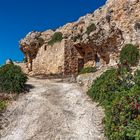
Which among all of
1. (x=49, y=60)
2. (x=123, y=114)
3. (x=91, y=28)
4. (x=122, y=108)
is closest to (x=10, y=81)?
(x=122, y=108)

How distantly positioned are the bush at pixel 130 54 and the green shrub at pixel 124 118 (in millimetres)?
13531

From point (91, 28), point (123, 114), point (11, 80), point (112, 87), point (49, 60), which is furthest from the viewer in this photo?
point (49, 60)

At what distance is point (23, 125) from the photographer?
15.2 metres

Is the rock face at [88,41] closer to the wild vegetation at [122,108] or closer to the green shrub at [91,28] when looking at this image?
the green shrub at [91,28]

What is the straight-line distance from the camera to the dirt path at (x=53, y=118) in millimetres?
14020

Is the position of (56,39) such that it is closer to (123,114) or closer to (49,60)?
(49,60)

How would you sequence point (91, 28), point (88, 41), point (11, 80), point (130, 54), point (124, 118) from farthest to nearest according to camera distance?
point (91, 28), point (88, 41), point (130, 54), point (11, 80), point (124, 118)

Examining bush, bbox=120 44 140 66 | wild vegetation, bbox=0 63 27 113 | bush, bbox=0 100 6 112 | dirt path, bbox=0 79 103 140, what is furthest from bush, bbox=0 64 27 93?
bush, bbox=120 44 140 66

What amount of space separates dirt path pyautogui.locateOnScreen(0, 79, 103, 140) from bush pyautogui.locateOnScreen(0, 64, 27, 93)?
1023mm

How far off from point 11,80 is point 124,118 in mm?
11342

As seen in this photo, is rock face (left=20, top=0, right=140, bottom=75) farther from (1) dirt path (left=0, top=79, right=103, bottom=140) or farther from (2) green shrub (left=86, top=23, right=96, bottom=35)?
(1) dirt path (left=0, top=79, right=103, bottom=140)

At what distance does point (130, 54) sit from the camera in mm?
27781

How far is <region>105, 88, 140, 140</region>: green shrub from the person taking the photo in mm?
11648

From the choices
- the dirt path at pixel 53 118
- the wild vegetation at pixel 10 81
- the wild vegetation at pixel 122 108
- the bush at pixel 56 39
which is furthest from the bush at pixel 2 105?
the bush at pixel 56 39
